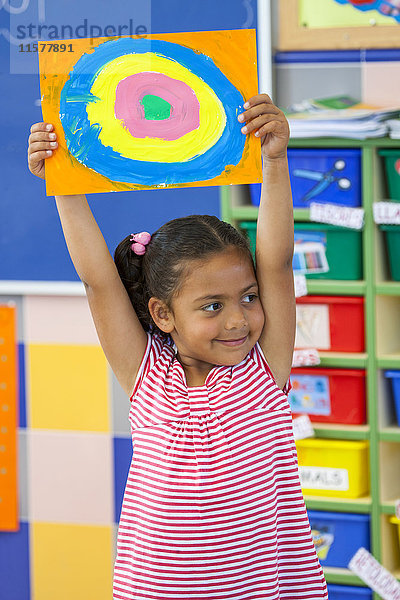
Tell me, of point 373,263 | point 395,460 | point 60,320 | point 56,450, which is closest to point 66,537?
point 56,450

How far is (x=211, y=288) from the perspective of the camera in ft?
4.12

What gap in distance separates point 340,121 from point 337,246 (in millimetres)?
308

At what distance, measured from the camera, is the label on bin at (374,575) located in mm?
2250

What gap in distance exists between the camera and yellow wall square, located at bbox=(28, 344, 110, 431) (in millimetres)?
2574

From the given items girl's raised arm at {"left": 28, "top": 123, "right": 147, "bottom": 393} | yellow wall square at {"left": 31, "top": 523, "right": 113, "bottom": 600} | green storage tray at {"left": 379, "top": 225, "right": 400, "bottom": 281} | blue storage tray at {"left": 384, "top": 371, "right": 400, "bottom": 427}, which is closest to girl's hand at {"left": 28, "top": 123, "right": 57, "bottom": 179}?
girl's raised arm at {"left": 28, "top": 123, "right": 147, "bottom": 393}

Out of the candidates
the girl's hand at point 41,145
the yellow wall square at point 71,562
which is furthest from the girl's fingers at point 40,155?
the yellow wall square at point 71,562

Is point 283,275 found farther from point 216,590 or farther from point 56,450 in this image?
point 56,450

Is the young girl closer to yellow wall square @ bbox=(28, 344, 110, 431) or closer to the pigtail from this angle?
the pigtail

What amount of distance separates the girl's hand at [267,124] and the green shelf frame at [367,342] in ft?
3.10

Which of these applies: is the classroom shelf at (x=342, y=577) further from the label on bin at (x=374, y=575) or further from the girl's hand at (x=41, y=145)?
the girl's hand at (x=41, y=145)

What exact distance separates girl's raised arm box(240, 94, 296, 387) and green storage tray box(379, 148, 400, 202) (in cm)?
90

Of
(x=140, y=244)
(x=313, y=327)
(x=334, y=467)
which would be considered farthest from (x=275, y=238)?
(x=334, y=467)

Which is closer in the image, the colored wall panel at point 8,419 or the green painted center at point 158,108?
the green painted center at point 158,108

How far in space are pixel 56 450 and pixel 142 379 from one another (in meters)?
1.39
